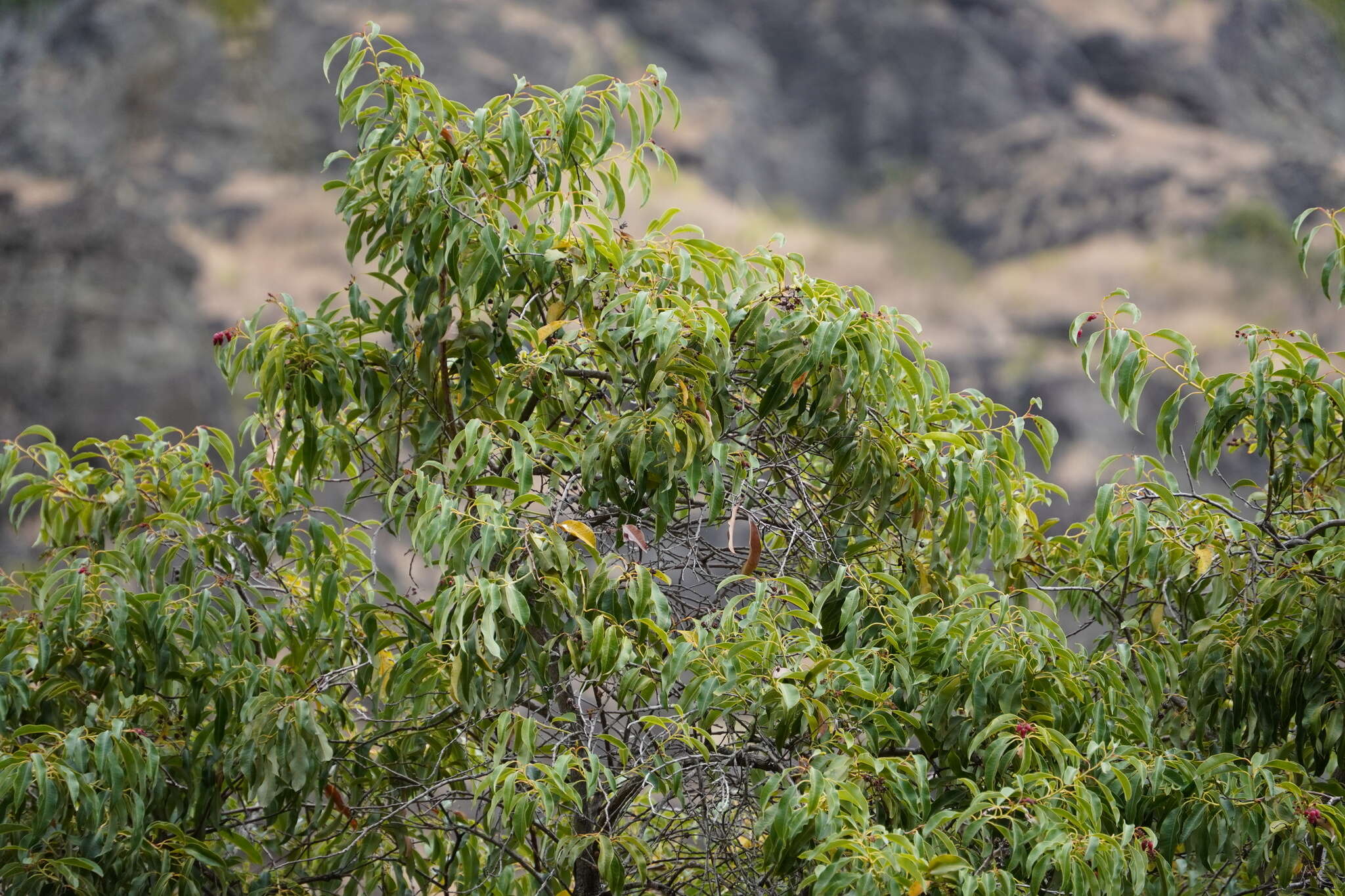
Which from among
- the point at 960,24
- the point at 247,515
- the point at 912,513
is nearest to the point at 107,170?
the point at 960,24

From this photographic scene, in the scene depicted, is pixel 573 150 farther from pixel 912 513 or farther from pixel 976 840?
pixel 976 840

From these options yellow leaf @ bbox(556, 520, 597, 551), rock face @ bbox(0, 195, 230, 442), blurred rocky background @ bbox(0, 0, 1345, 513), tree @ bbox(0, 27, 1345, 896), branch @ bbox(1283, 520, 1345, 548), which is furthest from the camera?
blurred rocky background @ bbox(0, 0, 1345, 513)

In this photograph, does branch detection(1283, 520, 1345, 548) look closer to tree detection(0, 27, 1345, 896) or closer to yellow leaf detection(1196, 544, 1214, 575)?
tree detection(0, 27, 1345, 896)

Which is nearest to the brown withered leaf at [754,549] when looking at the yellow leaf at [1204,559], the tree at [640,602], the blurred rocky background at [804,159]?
the tree at [640,602]

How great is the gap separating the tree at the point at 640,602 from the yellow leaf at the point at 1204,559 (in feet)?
0.06

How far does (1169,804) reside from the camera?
229cm

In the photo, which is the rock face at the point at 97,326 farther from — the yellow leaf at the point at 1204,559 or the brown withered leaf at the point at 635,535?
the yellow leaf at the point at 1204,559

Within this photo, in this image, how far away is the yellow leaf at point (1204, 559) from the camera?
2.68m

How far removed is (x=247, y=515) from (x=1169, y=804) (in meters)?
1.95

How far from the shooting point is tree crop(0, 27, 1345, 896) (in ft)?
7.23

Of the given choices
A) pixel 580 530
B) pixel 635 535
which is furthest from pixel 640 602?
pixel 635 535

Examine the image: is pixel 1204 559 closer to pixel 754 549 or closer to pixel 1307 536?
pixel 1307 536

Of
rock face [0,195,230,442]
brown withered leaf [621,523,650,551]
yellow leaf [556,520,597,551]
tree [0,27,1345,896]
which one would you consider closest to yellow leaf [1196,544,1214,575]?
tree [0,27,1345,896]

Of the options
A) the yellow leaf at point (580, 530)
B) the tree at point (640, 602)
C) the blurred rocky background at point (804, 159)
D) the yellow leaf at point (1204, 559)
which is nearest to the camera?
the tree at point (640, 602)
